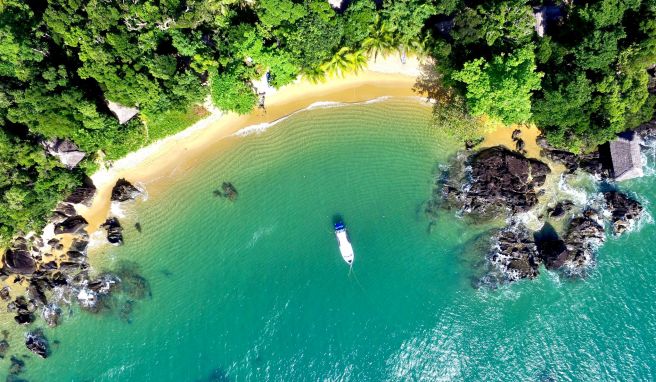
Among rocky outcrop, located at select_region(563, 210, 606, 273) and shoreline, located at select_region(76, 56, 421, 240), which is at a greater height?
shoreline, located at select_region(76, 56, 421, 240)

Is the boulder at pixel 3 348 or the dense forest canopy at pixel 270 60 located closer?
the dense forest canopy at pixel 270 60

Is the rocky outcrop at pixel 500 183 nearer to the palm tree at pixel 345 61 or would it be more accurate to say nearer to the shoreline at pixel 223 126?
the shoreline at pixel 223 126

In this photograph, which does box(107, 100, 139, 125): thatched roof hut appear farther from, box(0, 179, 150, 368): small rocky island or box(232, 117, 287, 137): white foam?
box(232, 117, 287, 137): white foam

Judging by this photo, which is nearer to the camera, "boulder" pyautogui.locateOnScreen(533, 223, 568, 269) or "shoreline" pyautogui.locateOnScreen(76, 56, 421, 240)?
"boulder" pyautogui.locateOnScreen(533, 223, 568, 269)

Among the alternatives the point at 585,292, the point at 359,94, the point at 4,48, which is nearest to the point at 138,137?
the point at 4,48

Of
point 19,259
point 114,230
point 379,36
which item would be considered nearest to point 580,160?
point 379,36

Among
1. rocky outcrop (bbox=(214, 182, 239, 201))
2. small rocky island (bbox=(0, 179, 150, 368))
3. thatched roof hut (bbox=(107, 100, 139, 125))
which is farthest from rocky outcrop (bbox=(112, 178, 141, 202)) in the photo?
rocky outcrop (bbox=(214, 182, 239, 201))

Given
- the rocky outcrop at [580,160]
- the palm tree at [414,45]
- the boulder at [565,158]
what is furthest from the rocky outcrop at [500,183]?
the palm tree at [414,45]

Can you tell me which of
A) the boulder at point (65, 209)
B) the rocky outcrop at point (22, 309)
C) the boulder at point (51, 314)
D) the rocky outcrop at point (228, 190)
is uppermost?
the boulder at point (65, 209)

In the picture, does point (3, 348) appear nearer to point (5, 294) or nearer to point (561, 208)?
point (5, 294)
